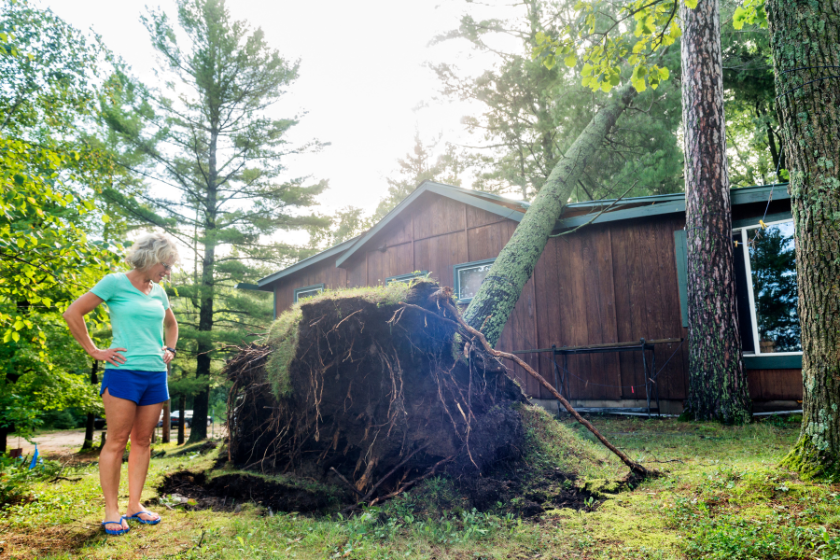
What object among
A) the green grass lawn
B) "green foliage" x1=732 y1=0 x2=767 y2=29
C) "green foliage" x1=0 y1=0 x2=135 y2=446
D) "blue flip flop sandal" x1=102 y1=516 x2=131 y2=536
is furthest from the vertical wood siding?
"blue flip flop sandal" x1=102 y1=516 x2=131 y2=536

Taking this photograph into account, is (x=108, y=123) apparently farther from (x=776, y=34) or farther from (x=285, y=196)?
(x=776, y=34)

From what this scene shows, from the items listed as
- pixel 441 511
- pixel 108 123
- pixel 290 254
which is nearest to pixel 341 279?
pixel 290 254

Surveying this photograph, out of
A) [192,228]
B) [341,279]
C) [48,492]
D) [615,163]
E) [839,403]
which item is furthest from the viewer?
[192,228]

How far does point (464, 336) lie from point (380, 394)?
792 millimetres

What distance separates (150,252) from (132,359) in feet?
2.07

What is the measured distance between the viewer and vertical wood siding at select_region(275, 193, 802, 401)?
6.98 meters

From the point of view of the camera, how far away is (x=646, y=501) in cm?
280

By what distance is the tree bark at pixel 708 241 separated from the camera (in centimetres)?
574

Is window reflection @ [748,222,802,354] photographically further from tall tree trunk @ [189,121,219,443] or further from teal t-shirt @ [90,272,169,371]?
tall tree trunk @ [189,121,219,443]

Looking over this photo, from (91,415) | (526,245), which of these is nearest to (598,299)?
(526,245)

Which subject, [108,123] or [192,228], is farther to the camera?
[192,228]

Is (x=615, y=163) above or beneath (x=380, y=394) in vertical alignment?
above

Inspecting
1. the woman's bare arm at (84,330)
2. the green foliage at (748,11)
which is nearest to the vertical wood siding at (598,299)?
the green foliage at (748,11)

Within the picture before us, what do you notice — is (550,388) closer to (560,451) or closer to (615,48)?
(560,451)
